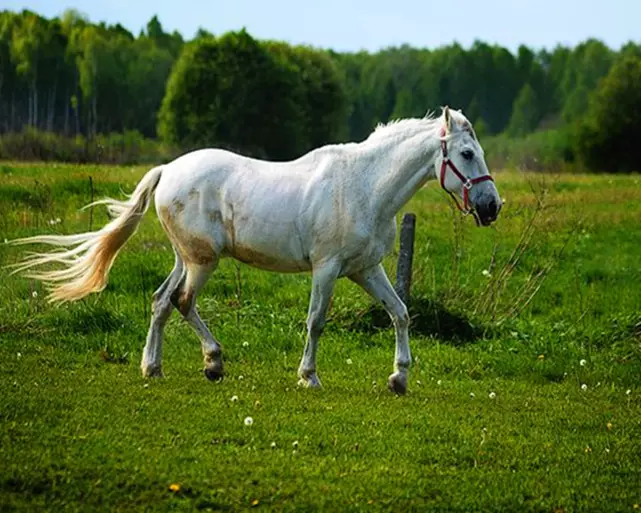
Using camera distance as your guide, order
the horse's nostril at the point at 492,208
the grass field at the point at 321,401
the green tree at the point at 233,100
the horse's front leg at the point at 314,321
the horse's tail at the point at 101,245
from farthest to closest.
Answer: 1. the green tree at the point at 233,100
2. the horse's tail at the point at 101,245
3. the horse's front leg at the point at 314,321
4. the horse's nostril at the point at 492,208
5. the grass field at the point at 321,401

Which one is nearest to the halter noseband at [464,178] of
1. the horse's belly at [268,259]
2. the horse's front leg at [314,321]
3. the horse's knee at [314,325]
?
the horse's front leg at [314,321]

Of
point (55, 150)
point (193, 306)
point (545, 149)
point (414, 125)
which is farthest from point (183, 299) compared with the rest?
point (545, 149)

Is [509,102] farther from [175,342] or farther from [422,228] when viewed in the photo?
[175,342]

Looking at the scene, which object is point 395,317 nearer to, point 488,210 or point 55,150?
point 488,210

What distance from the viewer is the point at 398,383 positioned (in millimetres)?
10914

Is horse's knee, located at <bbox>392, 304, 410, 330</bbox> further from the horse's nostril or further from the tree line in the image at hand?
the tree line

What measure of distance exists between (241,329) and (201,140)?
161 feet

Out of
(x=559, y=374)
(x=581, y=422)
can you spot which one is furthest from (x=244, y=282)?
(x=581, y=422)

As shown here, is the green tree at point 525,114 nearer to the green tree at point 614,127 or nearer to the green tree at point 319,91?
the green tree at point 319,91

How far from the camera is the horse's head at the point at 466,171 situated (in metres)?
10.7

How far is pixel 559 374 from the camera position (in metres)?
13.3

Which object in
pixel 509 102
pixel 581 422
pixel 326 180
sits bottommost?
pixel 509 102

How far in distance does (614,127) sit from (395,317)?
49458 mm

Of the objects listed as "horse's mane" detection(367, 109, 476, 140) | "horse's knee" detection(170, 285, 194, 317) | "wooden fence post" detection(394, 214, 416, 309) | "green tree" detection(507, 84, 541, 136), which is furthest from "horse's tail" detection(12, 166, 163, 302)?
"green tree" detection(507, 84, 541, 136)
